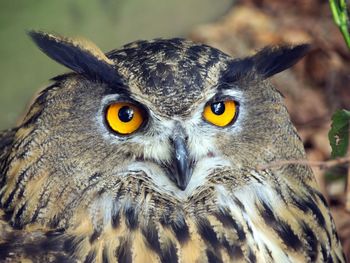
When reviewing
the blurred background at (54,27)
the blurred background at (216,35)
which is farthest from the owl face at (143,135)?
the blurred background at (54,27)

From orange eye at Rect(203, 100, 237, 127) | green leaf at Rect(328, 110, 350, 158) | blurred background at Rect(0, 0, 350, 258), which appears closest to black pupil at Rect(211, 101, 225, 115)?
orange eye at Rect(203, 100, 237, 127)

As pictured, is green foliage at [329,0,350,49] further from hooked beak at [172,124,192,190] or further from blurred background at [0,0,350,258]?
blurred background at [0,0,350,258]

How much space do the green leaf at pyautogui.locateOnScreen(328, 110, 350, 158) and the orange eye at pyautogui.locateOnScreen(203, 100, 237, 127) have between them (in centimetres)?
24

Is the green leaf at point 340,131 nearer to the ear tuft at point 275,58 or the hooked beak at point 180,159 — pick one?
the ear tuft at point 275,58

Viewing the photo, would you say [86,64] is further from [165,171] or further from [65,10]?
[65,10]

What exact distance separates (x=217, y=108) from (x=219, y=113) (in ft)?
0.04

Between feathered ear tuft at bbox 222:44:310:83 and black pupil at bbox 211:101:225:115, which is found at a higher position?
feathered ear tuft at bbox 222:44:310:83

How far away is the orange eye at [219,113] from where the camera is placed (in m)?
2.21

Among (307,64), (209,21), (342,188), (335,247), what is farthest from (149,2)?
(335,247)

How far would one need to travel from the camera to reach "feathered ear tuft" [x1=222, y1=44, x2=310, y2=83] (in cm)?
226

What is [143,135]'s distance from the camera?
86.4 inches

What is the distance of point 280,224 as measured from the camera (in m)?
2.36

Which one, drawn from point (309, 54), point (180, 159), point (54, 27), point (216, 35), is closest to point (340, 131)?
point (180, 159)

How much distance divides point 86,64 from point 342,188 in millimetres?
1709
